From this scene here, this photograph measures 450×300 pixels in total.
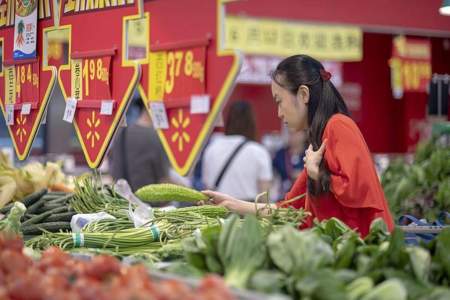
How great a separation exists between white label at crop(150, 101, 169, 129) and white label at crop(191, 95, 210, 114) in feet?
0.78

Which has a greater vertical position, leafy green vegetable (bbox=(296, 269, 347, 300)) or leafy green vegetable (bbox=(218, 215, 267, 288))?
leafy green vegetable (bbox=(218, 215, 267, 288))

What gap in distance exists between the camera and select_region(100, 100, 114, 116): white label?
11.8 feet

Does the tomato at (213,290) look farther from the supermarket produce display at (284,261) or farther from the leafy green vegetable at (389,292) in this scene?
the leafy green vegetable at (389,292)

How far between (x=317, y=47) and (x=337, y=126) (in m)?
8.39

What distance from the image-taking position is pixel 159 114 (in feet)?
10.9

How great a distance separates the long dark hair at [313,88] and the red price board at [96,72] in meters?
0.68

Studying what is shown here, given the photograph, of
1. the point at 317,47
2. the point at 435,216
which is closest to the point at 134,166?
the point at 435,216

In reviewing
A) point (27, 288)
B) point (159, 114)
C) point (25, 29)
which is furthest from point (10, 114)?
point (27, 288)

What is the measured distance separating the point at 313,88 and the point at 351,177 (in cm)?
47

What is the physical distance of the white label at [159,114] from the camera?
3.31 meters

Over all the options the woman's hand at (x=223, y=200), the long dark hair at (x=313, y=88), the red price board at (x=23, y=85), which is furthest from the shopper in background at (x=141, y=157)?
the long dark hair at (x=313, y=88)

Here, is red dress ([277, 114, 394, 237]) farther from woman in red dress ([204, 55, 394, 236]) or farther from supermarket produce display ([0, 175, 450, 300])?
supermarket produce display ([0, 175, 450, 300])

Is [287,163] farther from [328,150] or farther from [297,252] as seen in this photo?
[297,252]

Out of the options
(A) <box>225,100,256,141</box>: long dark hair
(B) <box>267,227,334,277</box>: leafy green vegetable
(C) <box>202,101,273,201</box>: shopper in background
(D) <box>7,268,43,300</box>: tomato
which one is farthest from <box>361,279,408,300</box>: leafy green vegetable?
(A) <box>225,100,256,141</box>: long dark hair
